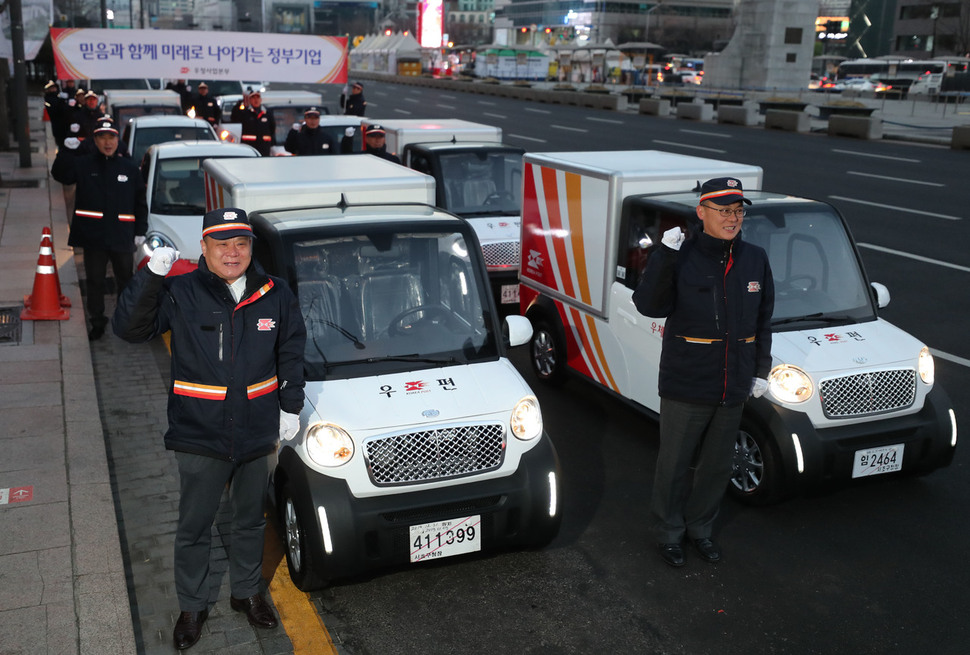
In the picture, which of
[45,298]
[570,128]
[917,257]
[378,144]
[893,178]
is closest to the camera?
[45,298]

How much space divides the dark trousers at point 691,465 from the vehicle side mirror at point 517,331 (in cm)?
91

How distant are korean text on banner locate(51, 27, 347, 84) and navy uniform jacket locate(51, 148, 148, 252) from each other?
9343 millimetres

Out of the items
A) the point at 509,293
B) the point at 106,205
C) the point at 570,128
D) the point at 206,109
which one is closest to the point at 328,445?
the point at 509,293

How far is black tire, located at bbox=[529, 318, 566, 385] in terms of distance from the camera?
8.15 meters

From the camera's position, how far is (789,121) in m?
34.9

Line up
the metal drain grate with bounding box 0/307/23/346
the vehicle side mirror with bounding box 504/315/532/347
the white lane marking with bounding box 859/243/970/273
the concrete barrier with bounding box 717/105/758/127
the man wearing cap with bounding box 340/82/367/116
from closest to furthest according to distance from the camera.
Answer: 1. the vehicle side mirror with bounding box 504/315/532/347
2. the metal drain grate with bounding box 0/307/23/346
3. the white lane marking with bounding box 859/243/970/273
4. the man wearing cap with bounding box 340/82/367/116
5. the concrete barrier with bounding box 717/105/758/127

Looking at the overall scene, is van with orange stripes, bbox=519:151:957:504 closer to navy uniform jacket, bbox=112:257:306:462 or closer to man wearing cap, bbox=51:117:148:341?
navy uniform jacket, bbox=112:257:306:462

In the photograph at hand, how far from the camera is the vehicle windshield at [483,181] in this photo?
36.1ft

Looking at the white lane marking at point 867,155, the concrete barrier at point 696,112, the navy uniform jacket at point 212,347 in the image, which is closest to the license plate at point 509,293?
the navy uniform jacket at point 212,347

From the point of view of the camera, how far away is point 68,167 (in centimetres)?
940

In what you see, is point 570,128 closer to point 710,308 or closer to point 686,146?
point 686,146

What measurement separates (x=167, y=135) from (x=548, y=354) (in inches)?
360

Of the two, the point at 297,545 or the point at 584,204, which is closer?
the point at 297,545

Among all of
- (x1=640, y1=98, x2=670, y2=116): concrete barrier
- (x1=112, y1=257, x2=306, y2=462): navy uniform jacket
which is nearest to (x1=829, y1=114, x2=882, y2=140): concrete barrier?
(x1=640, y1=98, x2=670, y2=116): concrete barrier
